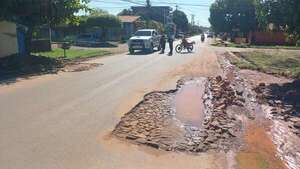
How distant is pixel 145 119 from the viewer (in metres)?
9.80

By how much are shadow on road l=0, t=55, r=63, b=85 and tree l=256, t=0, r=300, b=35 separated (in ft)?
32.2

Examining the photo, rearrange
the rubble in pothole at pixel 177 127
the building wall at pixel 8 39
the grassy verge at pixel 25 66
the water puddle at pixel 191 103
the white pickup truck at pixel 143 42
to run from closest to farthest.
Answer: the rubble in pothole at pixel 177 127, the water puddle at pixel 191 103, the grassy verge at pixel 25 66, the building wall at pixel 8 39, the white pickup truck at pixel 143 42

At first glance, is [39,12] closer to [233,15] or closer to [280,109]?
[280,109]

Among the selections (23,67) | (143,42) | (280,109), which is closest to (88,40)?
(143,42)

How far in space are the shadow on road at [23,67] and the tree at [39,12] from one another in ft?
8.32

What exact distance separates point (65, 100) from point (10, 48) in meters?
16.0

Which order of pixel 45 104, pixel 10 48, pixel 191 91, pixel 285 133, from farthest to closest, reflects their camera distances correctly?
1. pixel 10 48
2. pixel 191 91
3. pixel 45 104
4. pixel 285 133

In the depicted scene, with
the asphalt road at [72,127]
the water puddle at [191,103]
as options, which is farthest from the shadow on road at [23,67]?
the water puddle at [191,103]

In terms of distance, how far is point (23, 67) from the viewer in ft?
71.3

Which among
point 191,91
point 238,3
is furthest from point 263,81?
point 238,3

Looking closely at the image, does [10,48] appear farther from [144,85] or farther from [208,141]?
[208,141]

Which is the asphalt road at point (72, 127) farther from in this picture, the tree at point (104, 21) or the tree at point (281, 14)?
the tree at point (104, 21)

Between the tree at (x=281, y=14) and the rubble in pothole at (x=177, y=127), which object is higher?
the tree at (x=281, y=14)

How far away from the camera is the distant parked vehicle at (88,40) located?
173ft
